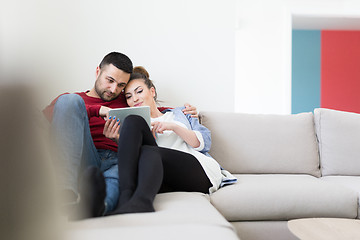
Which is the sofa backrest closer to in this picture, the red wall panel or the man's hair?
the man's hair

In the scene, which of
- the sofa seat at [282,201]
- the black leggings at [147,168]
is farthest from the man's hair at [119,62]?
the sofa seat at [282,201]

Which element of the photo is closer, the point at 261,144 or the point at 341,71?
the point at 261,144

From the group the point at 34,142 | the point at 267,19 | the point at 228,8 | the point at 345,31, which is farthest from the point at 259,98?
the point at 34,142

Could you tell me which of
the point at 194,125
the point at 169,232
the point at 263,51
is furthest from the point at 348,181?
the point at 263,51

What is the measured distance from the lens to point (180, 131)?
1.70 meters

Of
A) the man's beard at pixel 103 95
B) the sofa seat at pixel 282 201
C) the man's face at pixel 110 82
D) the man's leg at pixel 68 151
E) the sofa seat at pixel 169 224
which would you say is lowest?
the sofa seat at pixel 282 201

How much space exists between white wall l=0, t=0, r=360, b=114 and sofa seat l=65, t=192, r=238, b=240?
12.1 inches

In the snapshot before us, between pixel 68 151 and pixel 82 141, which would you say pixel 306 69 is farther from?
pixel 68 151

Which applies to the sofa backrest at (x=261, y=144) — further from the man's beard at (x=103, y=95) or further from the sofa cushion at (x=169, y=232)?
the sofa cushion at (x=169, y=232)

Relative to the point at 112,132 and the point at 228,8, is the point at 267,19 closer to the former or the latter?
the point at 228,8

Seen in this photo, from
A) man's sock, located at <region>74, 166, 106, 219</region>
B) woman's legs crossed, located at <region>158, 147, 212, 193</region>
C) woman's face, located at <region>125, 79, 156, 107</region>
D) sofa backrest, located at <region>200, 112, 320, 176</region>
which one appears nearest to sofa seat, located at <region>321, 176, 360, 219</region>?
sofa backrest, located at <region>200, 112, 320, 176</region>

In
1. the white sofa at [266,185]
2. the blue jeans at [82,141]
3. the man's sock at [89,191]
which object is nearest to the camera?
the man's sock at [89,191]

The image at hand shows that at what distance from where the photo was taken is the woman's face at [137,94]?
1896 millimetres

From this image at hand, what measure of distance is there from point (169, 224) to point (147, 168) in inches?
11.8
